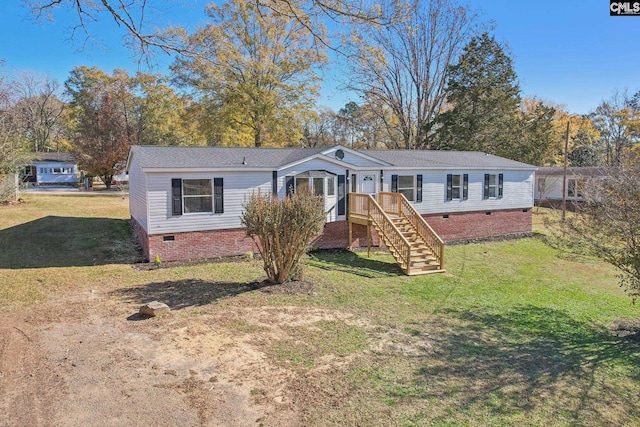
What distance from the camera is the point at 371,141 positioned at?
47125 millimetres

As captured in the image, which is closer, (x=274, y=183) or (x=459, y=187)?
(x=274, y=183)

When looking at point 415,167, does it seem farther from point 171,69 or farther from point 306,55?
point 171,69

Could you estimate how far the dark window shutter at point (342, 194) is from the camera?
15.5 meters

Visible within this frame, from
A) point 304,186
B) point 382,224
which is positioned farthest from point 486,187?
point 304,186

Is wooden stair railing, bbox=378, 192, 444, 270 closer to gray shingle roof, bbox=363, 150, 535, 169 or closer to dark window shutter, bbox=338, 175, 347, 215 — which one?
dark window shutter, bbox=338, 175, 347, 215

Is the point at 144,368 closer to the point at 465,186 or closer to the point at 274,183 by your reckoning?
the point at 274,183

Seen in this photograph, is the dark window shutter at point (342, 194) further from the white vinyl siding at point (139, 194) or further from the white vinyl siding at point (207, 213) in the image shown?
the white vinyl siding at point (139, 194)

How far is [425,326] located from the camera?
780 cm

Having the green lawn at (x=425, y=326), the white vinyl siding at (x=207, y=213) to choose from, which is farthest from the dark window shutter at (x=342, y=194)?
the white vinyl siding at (x=207, y=213)

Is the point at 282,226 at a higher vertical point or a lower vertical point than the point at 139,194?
lower

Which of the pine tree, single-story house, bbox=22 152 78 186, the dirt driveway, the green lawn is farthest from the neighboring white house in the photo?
single-story house, bbox=22 152 78 186

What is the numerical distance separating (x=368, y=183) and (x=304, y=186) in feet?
10.0

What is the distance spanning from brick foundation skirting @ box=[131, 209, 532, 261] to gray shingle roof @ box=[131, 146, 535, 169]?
221 centimetres

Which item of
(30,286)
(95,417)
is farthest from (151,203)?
(95,417)
